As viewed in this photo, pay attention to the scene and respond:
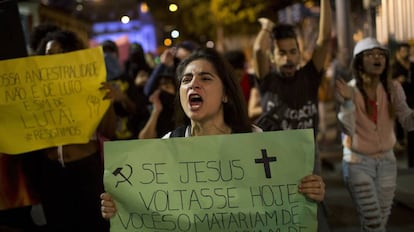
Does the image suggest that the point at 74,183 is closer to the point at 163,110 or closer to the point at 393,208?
the point at 163,110

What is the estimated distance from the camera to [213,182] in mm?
2764

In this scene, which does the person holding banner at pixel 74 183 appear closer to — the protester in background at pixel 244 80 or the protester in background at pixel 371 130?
the protester in background at pixel 371 130

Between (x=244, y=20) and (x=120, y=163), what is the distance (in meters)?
28.0

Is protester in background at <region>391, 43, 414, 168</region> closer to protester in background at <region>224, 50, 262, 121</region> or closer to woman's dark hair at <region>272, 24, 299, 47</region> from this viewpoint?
protester in background at <region>224, 50, 262, 121</region>

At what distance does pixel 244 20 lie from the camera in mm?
30219

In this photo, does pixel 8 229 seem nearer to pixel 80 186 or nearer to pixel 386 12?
pixel 80 186

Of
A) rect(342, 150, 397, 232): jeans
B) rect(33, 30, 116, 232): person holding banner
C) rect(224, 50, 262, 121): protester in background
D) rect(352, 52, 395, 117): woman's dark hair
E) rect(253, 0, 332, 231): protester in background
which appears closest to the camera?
rect(33, 30, 116, 232): person holding banner

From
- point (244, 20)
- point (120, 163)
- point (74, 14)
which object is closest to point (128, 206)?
point (120, 163)

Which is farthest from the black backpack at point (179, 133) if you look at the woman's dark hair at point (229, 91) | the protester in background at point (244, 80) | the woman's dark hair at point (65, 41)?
the protester in background at point (244, 80)

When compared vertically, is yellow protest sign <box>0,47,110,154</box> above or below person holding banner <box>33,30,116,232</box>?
above

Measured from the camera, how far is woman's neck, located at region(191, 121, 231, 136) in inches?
121

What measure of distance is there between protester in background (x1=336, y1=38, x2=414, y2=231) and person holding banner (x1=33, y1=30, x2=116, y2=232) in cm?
177

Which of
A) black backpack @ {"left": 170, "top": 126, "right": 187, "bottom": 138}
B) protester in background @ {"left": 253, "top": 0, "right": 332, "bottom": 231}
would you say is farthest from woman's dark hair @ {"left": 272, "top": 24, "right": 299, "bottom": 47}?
black backpack @ {"left": 170, "top": 126, "right": 187, "bottom": 138}

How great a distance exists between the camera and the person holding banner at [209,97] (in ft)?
9.90
